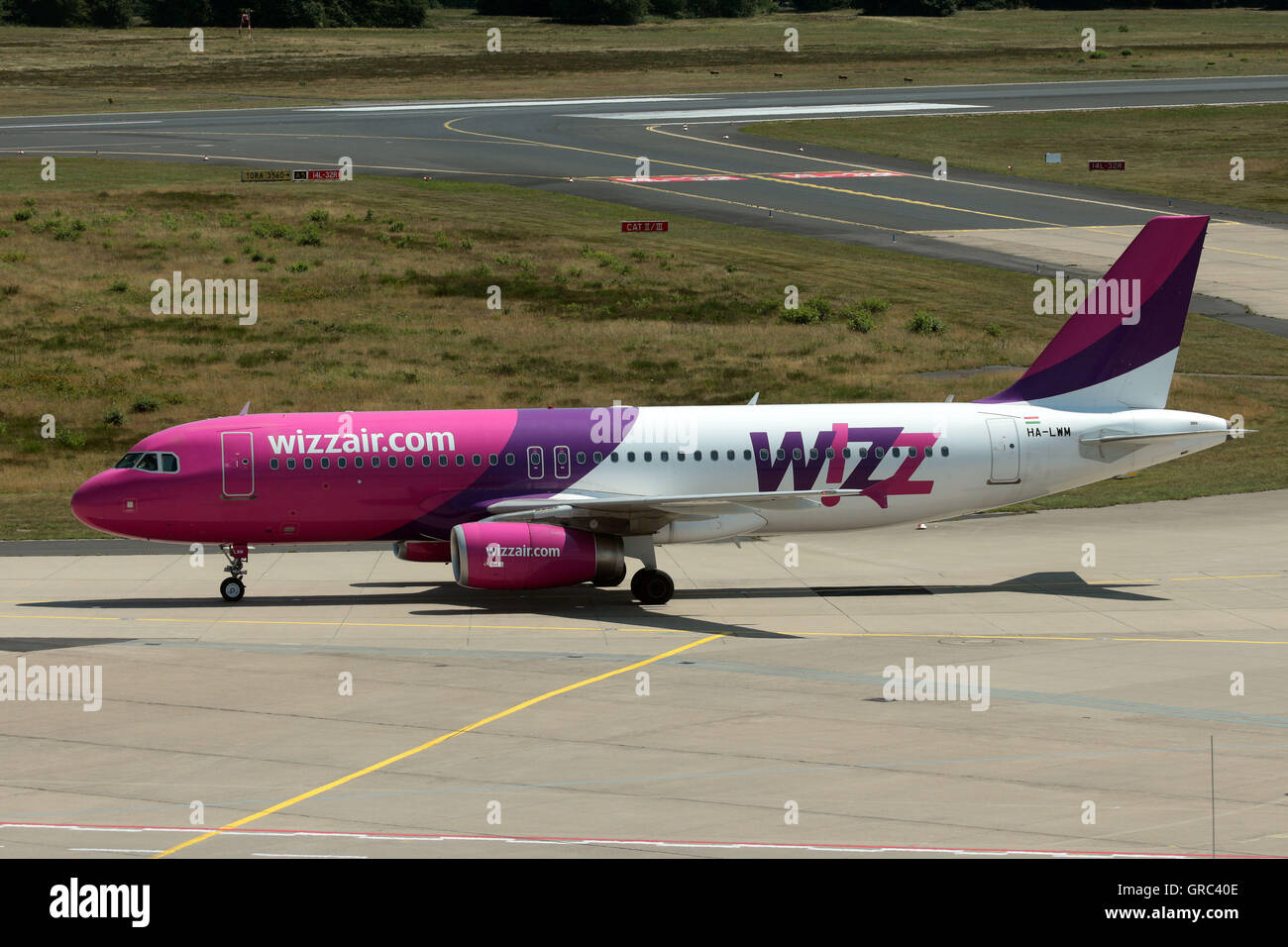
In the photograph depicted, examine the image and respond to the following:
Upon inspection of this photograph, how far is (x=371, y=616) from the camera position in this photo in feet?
124

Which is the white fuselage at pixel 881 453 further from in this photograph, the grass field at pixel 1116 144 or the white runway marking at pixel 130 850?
the grass field at pixel 1116 144

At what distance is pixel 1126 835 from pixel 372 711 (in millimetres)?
13840

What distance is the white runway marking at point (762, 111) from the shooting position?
123812 millimetres

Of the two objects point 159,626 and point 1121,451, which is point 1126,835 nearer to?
point 1121,451

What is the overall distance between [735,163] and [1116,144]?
1195 inches

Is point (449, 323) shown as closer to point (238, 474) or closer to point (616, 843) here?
point (238, 474)

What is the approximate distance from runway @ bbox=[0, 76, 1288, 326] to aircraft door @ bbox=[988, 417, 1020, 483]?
3934cm

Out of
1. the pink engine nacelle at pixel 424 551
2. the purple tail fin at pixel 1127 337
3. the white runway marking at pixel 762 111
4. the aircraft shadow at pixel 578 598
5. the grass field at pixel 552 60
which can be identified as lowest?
the aircraft shadow at pixel 578 598

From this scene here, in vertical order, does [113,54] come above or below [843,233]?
above

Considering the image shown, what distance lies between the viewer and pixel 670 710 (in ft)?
94.8

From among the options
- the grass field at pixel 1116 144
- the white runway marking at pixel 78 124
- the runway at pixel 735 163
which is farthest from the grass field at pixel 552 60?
the grass field at pixel 1116 144

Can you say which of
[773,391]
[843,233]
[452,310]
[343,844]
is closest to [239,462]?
[343,844]

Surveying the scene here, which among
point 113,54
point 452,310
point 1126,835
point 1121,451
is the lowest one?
point 1126,835

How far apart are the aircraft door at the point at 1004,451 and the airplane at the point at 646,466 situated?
1.7 inches
